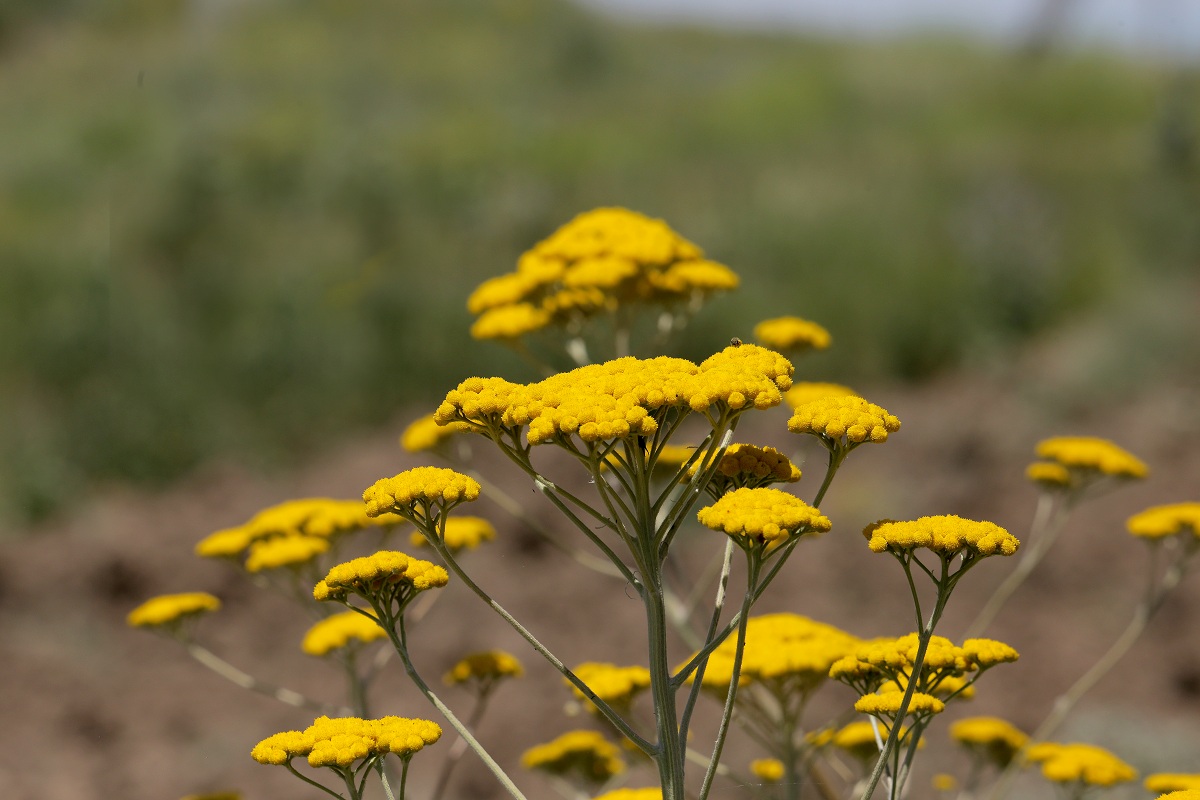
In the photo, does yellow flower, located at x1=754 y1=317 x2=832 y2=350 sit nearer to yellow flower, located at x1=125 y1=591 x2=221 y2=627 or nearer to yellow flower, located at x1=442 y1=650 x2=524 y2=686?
yellow flower, located at x1=442 y1=650 x2=524 y2=686

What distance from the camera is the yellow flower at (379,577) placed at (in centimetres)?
320

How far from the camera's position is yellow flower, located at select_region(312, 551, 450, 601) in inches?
126

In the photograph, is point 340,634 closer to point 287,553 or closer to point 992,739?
point 287,553

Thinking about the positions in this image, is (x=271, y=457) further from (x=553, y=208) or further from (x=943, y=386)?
(x=943, y=386)

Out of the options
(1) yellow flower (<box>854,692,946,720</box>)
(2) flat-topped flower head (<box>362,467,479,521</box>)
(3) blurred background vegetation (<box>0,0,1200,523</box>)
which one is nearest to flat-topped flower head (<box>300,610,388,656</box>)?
(2) flat-topped flower head (<box>362,467,479,521</box>)

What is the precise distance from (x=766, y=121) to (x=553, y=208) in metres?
12.9

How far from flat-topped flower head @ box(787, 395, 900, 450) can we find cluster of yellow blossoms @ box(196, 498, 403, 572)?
1986mm

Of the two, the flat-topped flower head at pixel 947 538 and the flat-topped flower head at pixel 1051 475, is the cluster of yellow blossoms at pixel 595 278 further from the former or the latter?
the flat-topped flower head at pixel 947 538

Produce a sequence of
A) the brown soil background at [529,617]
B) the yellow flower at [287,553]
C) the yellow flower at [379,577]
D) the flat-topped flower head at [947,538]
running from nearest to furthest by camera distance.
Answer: the flat-topped flower head at [947,538] → the yellow flower at [379,577] → the yellow flower at [287,553] → the brown soil background at [529,617]

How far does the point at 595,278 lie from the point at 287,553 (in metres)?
1.59

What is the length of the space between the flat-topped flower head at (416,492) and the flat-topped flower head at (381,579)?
0.59ft

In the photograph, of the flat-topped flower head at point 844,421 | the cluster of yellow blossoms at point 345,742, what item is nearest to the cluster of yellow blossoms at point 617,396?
the flat-topped flower head at point 844,421

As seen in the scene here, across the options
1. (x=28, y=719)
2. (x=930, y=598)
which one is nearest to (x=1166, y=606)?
(x=930, y=598)

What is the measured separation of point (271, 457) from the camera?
1459 centimetres
